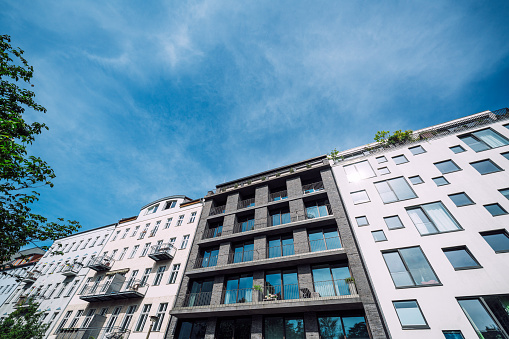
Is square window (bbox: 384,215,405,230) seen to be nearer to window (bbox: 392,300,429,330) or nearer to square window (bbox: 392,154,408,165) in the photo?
window (bbox: 392,300,429,330)

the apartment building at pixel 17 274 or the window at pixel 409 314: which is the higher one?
the apartment building at pixel 17 274

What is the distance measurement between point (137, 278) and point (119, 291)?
5.63 ft

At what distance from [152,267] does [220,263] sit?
320 inches

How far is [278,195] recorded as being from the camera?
71.5 feet

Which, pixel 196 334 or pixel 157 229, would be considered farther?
pixel 157 229

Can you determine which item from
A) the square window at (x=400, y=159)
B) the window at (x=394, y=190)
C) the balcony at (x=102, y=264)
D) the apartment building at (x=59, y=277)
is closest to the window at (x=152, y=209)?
the apartment building at (x=59, y=277)

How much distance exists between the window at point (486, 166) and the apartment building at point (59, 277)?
38.6 metres

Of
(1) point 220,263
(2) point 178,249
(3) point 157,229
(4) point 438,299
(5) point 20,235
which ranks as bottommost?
(4) point 438,299

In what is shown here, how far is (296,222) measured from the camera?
17.3m

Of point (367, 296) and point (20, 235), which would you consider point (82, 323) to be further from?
point (367, 296)

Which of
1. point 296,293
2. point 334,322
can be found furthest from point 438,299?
point 296,293

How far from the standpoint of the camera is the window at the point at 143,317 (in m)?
17.4

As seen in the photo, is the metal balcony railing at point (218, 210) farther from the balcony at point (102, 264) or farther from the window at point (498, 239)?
the window at point (498, 239)

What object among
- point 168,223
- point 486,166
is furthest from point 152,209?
point 486,166
